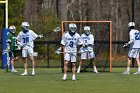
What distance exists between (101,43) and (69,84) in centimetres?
823

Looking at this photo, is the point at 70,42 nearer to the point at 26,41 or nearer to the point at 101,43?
the point at 26,41

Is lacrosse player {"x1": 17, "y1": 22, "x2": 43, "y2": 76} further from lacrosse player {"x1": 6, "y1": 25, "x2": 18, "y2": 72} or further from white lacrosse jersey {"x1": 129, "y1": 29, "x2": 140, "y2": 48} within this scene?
white lacrosse jersey {"x1": 129, "y1": 29, "x2": 140, "y2": 48}

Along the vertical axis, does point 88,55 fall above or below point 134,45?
below

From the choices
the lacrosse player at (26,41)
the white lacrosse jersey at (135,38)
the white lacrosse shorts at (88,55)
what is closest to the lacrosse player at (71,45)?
the lacrosse player at (26,41)

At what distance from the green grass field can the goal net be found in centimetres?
357

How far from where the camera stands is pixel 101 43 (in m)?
26.9

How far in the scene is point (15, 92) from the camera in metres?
16.5

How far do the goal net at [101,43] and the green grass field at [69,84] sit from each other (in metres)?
3.57

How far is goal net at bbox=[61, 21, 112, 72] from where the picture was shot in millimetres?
26000

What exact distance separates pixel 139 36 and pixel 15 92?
8.83m

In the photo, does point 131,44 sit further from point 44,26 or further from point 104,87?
point 44,26

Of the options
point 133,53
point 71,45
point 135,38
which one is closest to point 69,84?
point 71,45

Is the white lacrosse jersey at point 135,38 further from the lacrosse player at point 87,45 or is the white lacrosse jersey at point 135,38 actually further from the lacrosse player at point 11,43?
the lacrosse player at point 11,43

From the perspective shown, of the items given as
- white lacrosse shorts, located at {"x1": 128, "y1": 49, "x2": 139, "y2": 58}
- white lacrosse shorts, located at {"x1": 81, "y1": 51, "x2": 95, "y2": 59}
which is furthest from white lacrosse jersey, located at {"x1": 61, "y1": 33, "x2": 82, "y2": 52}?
white lacrosse shorts, located at {"x1": 81, "y1": 51, "x2": 95, "y2": 59}
